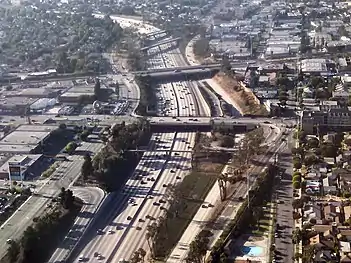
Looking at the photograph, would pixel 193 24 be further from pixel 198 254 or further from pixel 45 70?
pixel 198 254

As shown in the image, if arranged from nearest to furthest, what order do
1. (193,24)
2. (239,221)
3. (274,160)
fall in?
(239,221) < (274,160) < (193,24)

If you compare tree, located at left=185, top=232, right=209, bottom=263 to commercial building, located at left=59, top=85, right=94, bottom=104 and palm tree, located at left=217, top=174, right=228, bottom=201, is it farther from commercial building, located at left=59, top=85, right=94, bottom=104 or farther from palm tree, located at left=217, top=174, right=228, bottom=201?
commercial building, located at left=59, top=85, right=94, bottom=104

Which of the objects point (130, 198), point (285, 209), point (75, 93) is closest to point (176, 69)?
point (75, 93)

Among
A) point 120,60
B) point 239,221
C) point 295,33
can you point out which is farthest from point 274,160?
point 295,33

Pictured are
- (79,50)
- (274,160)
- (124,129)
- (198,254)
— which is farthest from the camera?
(79,50)

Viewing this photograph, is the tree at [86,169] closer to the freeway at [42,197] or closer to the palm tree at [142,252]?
the freeway at [42,197]

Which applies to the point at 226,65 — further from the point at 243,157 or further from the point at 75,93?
the point at 243,157
